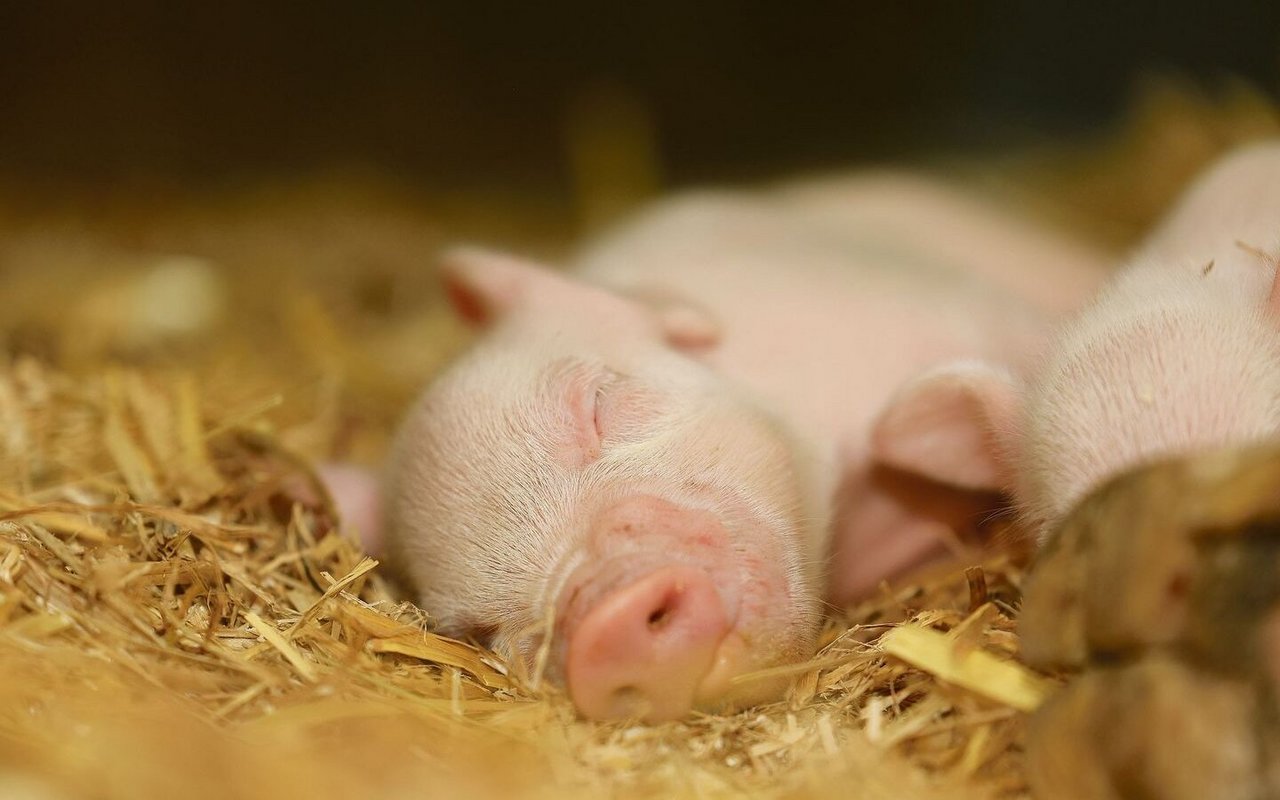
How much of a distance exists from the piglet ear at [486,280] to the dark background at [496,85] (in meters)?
2.43

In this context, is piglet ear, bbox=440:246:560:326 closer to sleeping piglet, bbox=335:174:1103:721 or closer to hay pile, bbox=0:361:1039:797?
sleeping piglet, bbox=335:174:1103:721

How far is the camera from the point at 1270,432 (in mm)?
1361

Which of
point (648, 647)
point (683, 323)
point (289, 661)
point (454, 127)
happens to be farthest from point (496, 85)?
point (648, 647)

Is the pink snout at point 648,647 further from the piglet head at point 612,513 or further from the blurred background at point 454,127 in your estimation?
the blurred background at point 454,127

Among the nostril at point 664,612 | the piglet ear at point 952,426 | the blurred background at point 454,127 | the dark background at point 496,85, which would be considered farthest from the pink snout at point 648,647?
the dark background at point 496,85

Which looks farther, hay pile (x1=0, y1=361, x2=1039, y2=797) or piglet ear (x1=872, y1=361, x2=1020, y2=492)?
piglet ear (x1=872, y1=361, x2=1020, y2=492)

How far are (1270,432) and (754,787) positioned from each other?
0.74 metres

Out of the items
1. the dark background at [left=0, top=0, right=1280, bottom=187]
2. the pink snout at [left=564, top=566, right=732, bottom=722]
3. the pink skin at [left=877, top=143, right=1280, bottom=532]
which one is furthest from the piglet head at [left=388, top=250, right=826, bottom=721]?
the dark background at [left=0, top=0, right=1280, bottom=187]

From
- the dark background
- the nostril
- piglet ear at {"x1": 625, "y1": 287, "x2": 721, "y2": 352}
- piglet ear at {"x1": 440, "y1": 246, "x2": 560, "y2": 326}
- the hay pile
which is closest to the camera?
the hay pile

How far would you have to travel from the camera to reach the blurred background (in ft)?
11.9

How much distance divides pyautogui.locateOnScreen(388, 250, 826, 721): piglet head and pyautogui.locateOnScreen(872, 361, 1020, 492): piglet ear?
187 millimetres

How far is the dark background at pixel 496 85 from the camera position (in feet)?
14.6

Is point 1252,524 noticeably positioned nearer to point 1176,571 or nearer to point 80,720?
point 1176,571

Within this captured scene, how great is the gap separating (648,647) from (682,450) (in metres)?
0.42
